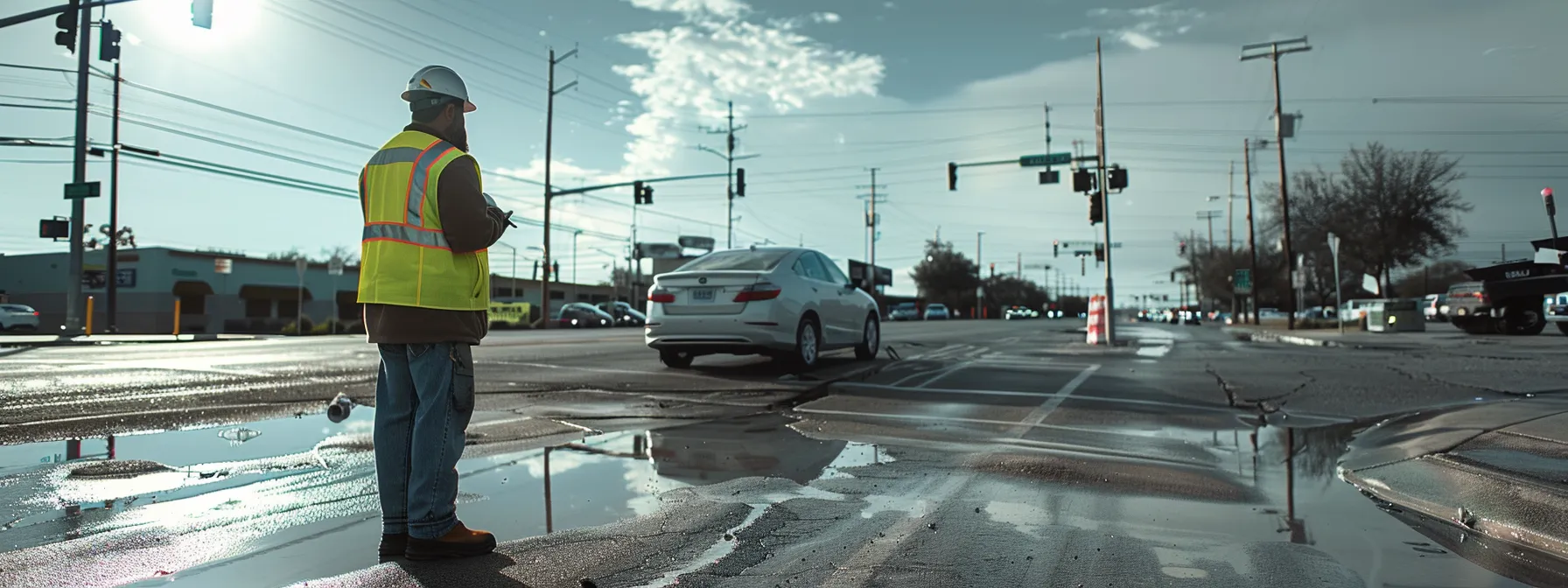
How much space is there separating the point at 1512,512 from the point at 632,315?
48360 millimetres

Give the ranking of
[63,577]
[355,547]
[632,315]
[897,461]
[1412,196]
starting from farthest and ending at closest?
[632,315] → [1412,196] → [897,461] → [355,547] → [63,577]

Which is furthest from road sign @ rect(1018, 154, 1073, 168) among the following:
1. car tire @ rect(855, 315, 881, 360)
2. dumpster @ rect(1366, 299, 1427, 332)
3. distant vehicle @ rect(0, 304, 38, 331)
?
distant vehicle @ rect(0, 304, 38, 331)

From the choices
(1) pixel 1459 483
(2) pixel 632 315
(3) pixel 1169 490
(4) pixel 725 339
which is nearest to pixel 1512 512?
(1) pixel 1459 483

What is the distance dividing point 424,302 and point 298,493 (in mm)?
1543

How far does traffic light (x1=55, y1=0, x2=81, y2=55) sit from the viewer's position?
16.7 metres

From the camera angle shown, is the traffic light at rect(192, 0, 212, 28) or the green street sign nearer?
the traffic light at rect(192, 0, 212, 28)

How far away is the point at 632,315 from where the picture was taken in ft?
165

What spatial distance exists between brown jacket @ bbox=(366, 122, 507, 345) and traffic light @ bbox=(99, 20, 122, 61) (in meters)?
22.1

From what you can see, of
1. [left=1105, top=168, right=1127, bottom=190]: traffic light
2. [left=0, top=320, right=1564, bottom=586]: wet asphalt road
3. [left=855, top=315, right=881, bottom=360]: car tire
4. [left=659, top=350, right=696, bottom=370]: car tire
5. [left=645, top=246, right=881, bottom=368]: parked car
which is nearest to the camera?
[left=0, top=320, right=1564, bottom=586]: wet asphalt road

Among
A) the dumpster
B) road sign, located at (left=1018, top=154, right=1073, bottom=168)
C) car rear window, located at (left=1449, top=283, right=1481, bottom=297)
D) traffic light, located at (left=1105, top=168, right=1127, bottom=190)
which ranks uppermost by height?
road sign, located at (left=1018, top=154, right=1073, bottom=168)

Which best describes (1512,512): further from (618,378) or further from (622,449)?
(618,378)

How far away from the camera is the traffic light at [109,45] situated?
63.8 feet

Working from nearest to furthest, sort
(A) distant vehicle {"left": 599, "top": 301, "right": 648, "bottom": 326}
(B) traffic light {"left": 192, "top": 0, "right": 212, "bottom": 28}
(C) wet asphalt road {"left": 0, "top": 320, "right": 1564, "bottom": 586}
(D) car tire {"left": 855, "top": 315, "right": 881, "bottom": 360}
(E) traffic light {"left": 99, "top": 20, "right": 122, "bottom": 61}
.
A: 1. (C) wet asphalt road {"left": 0, "top": 320, "right": 1564, "bottom": 586}
2. (D) car tire {"left": 855, "top": 315, "right": 881, "bottom": 360}
3. (B) traffic light {"left": 192, "top": 0, "right": 212, "bottom": 28}
4. (E) traffic light {"left": 99, "top": 20, "right": 122, "bottom": 61}
5. (A) distant vehicle {"left": 599, "top": 301, "right": 648, "bottom": 326}

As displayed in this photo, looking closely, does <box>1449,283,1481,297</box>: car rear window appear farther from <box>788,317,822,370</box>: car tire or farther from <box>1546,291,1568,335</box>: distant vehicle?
<box>788,317,822,370</box>: car tire
